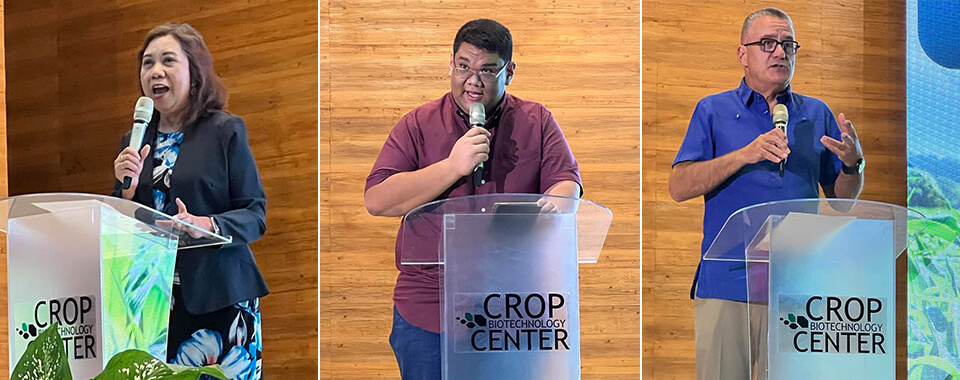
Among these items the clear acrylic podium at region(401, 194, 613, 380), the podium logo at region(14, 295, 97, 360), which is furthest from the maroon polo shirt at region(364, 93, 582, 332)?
the podium logo at region(14, 295, 97, 360)

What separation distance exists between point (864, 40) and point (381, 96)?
242 centimetres

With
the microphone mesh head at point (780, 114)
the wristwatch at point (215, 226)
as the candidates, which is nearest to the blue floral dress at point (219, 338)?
the wristwatch at point (215, 226)

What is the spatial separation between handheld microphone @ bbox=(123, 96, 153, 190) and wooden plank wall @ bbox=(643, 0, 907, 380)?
7.95 ft

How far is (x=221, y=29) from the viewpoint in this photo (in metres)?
5.14

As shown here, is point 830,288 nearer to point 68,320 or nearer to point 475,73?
point 475,73

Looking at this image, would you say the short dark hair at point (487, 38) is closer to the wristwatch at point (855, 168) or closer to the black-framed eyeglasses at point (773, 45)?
the black-framed eyeglasses at point (773, 45)

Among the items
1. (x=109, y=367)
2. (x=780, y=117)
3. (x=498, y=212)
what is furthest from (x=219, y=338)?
(x=109, y=367)

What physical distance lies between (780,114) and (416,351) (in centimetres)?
175

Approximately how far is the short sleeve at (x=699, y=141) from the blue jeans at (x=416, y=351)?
1399 millimetres

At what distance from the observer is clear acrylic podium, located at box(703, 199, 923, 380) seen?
2791mm

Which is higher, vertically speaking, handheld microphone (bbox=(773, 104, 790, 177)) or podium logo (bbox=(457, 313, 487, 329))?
handheld microphone (bbox=(773, 104, 790, 177))

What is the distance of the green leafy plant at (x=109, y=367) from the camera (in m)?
0.84

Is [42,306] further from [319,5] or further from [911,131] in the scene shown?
[911,131]

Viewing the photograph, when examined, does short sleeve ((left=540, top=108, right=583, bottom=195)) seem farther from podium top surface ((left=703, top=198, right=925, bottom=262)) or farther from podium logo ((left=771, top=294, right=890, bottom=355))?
podium logo ((left=771, top=294, right=890, bottom=355))
